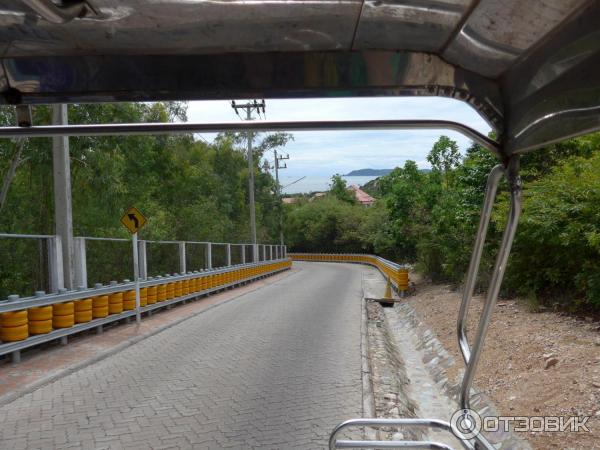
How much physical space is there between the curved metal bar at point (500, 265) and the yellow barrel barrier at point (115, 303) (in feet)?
36.9

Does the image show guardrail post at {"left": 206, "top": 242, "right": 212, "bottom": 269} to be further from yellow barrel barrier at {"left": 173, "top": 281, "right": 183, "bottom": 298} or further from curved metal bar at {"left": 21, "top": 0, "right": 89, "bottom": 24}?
curved metal bar at {"left": 21, "top": 0, "right": 89, "bottom": 24}

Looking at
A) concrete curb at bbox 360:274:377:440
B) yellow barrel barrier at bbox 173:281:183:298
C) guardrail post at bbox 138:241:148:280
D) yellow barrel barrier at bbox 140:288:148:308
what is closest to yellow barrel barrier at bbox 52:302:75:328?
yellow barrel barrier at bbox 140:288:148:308

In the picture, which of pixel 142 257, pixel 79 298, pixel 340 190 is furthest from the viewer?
pixel 340 190

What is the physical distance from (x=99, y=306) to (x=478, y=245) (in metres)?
10.8

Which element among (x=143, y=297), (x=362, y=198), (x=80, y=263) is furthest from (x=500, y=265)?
(x=362, y=198)

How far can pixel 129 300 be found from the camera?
1347 centimetres

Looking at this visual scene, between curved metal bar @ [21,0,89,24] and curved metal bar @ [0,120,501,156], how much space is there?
561mm

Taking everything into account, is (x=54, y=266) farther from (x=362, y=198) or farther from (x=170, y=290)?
(x=362, y=198)

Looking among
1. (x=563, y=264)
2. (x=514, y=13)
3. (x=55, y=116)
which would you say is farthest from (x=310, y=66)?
(x=55, y=116)

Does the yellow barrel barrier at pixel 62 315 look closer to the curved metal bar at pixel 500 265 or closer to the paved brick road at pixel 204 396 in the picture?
the paved brick road at pixel 204 396

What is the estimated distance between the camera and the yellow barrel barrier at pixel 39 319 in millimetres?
9492

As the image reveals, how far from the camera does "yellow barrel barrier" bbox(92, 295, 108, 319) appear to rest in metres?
11.7

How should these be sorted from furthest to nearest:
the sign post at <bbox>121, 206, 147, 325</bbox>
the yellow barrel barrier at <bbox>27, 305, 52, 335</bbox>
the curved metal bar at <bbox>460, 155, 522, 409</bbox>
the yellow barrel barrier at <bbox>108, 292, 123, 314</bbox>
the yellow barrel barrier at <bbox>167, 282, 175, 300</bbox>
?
the yellow barrel barrier at <bbox>167, 282, 175, 300</bbox>, the sign post at <bbox>121, 206, 147, 325</bbox>, the yellow barrel barrier at <bbox>108, 292, 123, 314</bbox>, the yellow barrel barrier at <bbox>27, 305, 52, 335</bbox>, the curved metal bar at <bbox>460, 155, 522, 409</bbox>

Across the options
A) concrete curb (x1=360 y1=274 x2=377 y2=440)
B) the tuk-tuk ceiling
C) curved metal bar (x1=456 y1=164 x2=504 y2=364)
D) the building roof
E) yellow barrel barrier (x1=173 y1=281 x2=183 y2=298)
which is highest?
the building roof
